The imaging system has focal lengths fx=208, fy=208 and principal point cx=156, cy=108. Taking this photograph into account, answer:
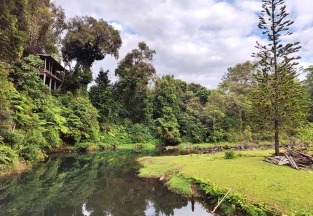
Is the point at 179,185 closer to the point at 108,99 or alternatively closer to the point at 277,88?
the point at 277,88

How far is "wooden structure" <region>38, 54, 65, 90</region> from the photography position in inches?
1040

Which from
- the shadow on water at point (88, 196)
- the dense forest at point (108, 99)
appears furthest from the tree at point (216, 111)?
the shadow on water at point (88, 196)

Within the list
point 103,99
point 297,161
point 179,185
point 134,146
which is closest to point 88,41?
point 103,99

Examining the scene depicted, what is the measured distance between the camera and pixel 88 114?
28.0 m

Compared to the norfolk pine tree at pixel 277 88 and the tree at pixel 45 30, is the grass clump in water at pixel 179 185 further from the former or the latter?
the tree at pixel 45 30

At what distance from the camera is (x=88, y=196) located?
33.6 feet

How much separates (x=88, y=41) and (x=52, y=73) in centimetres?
715

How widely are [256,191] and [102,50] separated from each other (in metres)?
31.1

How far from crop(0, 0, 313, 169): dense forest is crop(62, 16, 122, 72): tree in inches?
5.8

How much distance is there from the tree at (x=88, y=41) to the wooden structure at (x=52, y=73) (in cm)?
280

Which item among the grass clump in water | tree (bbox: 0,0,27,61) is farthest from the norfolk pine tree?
tree (bbox: 0,0,27,61)

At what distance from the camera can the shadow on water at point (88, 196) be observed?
852 centimetres

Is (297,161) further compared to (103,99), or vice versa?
(103,99)

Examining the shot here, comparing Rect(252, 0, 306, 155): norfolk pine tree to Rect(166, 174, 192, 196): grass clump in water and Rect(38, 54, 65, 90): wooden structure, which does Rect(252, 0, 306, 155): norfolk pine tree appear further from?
Rect(38, 54, 65, 90): wooden structure
